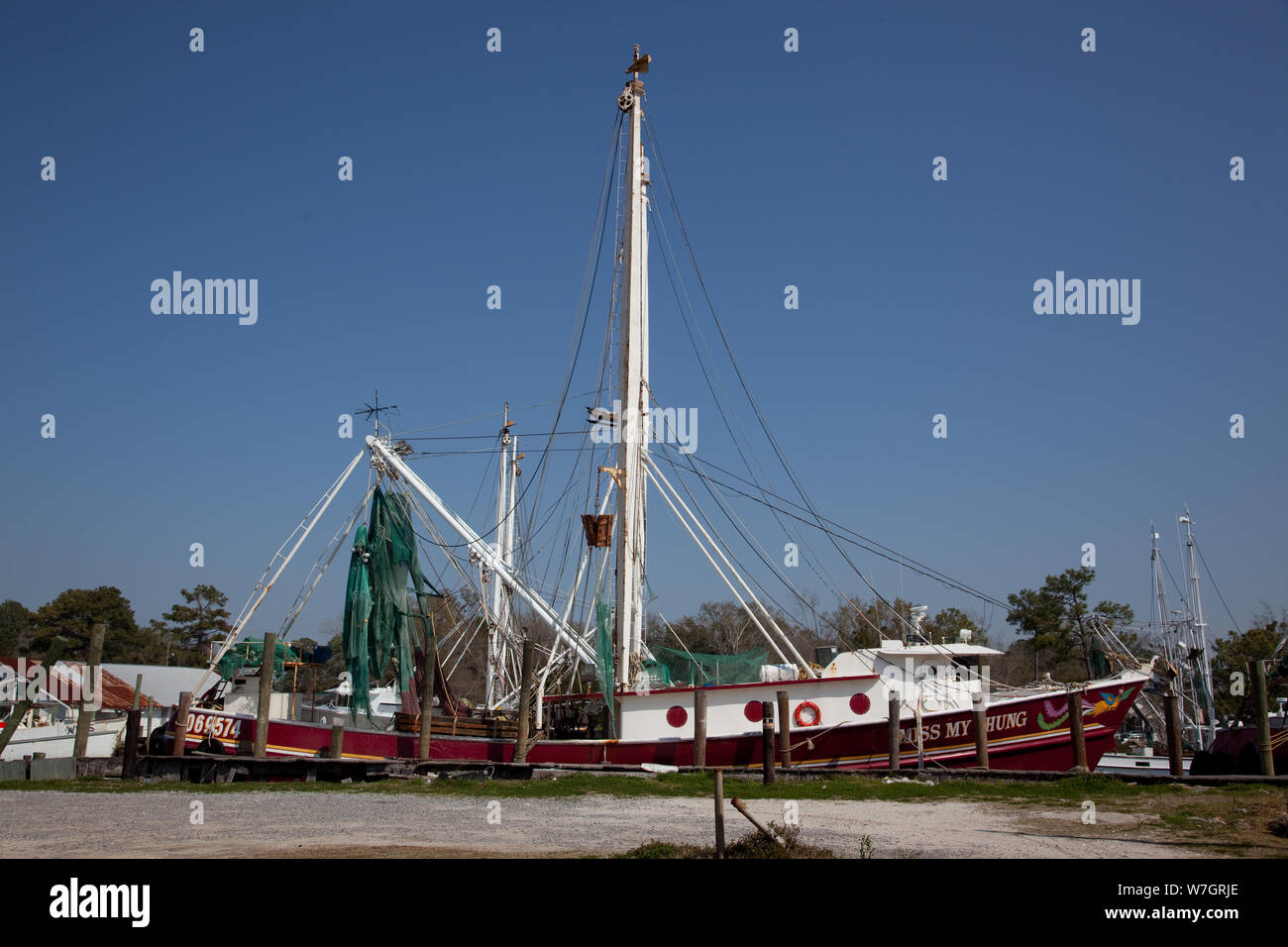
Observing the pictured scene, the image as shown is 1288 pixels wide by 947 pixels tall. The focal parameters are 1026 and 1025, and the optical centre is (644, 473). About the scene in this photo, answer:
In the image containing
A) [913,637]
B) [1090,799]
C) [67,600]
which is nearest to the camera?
[1090,799]

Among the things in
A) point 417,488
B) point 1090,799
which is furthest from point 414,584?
point 1090,799

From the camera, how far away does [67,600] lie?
7038cm

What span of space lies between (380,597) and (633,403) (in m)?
9.78

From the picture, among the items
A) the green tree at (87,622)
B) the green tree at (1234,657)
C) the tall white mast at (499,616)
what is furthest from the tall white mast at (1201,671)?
the green tree at (87,622)

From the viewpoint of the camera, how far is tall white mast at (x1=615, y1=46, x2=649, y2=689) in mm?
29031

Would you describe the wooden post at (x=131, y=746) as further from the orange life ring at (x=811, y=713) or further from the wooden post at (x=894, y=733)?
the wooden post at (x=894, y=733)

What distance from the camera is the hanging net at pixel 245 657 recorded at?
36.0 meters

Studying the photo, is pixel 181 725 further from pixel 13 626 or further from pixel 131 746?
pixel 13 626

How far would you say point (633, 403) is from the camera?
30688 mm

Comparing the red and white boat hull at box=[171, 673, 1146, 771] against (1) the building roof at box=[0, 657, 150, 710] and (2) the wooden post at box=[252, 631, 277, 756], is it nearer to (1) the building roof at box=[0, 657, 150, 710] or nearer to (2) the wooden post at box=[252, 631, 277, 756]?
(2) the wooden post at box=[252, 631, 277, 756]

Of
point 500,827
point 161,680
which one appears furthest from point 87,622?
point 500,827
